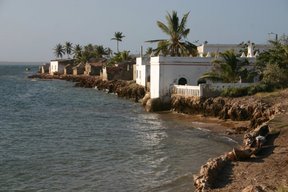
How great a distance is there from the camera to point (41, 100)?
179ft

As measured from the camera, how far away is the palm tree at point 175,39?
45312 mm

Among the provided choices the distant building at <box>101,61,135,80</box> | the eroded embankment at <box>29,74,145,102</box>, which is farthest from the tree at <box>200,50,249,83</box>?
the distant building at <box>101,61,135,80</box>

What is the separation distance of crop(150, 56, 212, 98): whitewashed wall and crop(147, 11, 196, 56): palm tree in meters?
7.53

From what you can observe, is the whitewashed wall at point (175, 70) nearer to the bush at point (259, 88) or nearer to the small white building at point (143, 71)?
the bush at point (259, 88)

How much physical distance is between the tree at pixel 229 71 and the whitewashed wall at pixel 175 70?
169 centimetres

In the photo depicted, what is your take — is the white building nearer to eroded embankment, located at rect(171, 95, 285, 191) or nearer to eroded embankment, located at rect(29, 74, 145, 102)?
eroded embankment, located at rect(171, 95, 285, 191)

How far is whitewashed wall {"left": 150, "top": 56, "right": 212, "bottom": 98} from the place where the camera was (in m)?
37.9

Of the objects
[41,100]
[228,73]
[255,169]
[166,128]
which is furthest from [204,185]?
[41,100]

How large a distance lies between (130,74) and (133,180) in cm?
5186

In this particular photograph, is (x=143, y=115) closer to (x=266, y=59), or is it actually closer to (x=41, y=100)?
(x=266, y=59)

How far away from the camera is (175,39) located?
46.0 metres

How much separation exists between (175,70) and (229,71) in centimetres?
478

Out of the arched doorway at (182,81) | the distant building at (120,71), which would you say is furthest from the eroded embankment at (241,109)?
the distant building at (120,71)

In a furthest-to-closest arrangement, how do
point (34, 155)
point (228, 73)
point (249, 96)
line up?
1. point (228, 73)
2. point (249, 96)
3. point (34, 155)
